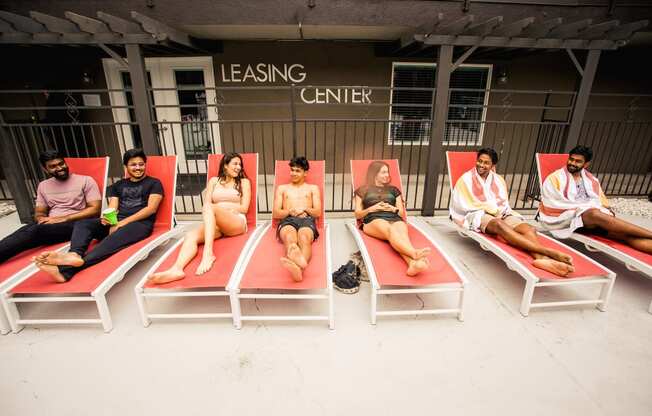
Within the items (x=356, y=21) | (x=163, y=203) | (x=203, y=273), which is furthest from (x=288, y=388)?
(x=356, y=21)

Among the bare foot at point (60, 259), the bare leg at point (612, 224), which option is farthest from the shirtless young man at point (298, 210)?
the bare leg at point (612, 224)

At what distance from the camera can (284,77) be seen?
645 centimetres

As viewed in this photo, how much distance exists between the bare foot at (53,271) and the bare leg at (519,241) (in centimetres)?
400

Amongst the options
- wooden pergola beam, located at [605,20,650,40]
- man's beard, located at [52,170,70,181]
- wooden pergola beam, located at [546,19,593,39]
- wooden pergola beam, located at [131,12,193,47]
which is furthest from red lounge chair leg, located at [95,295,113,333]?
wooden pergola beam, located at [605,20,650,40]

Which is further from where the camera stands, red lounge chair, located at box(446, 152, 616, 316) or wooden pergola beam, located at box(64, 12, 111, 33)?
wooden pergola beam, located at box(64, 12, 111, 33)

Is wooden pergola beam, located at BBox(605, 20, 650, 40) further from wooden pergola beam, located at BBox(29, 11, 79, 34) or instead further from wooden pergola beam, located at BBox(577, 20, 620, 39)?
wooden pergola beam, located at BBox(29, 11, 79, 34)

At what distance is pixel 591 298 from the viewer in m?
2.84

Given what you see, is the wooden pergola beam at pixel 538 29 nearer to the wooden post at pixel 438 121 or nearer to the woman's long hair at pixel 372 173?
the wooden post at pixel 438 121

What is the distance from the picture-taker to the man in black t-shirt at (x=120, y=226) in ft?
7.89

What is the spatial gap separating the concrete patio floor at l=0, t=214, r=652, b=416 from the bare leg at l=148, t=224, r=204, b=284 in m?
0.41

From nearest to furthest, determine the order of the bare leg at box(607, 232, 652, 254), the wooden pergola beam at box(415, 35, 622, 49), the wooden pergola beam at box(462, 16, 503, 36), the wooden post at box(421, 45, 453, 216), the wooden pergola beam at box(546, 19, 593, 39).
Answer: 1. the bare leg at box(607, 232, 652, 254)
2. the wooden pergola beam at box(462, 16, 503, 36)
3. the wooden pergola beam at box(546, 19, 593, 39)
4. the wooden pergola beam at box(415, 35, 622, 49)
5. the wooden post at box(421, 45, 453, 216)

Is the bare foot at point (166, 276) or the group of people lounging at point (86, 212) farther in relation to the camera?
the group of people lounging at point (86, 212)

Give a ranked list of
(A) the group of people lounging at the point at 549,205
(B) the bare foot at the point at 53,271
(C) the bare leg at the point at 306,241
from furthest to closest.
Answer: (A) the group of people lounging at the point at 549,205, (C) the bare leg at the point at 306,241, (B) the bare foot at the point at 53,271

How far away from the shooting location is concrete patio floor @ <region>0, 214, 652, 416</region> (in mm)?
1839
